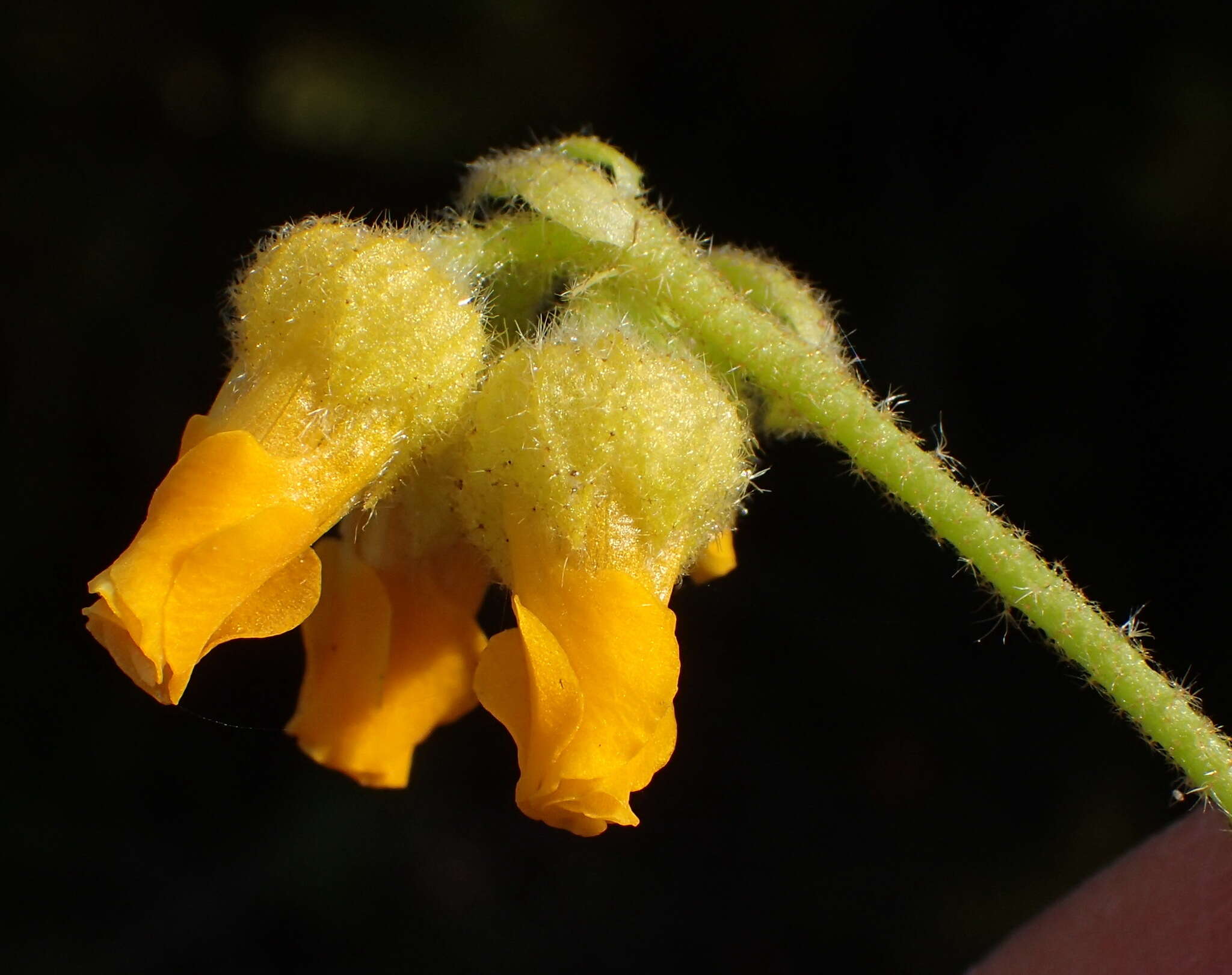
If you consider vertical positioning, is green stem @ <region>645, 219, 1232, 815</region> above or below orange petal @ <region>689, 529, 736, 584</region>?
above

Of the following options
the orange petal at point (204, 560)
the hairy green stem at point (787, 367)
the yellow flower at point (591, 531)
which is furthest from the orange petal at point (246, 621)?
the hairy green stem at point (787, 367)

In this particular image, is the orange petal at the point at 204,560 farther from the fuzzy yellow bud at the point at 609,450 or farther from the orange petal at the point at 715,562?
the orange petal at the point at 715,562

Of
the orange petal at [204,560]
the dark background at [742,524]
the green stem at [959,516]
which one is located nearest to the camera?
the orange petal at [204,560]

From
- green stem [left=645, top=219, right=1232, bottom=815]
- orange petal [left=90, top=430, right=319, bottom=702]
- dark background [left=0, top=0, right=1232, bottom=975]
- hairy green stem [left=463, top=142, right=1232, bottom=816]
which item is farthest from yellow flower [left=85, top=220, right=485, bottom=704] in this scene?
dark background [left=0, top=0, right=1232, bottom=975]

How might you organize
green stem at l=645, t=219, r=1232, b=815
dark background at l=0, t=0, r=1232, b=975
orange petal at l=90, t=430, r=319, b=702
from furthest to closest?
dark background at l=0, t=0, r=1232, b=975, green stem at l=645, t=219, r=1232, b=815, orange petal at l=90, t=430, r=319, b=702

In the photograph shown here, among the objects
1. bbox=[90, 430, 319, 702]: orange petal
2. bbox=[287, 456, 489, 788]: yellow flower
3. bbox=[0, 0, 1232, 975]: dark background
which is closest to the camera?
bbox=[90, 430, 319, 702]: orange petal

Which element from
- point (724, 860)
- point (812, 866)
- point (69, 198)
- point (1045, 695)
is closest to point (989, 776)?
point (1045, 695)

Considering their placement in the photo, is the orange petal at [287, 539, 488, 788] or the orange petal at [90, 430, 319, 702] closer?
the orange petal at [90, 430, 319, 702]

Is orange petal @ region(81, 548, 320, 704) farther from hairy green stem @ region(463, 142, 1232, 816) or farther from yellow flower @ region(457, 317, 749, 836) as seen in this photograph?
hairy green stem @ region(463, 142, 1232, 816)
